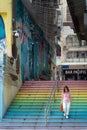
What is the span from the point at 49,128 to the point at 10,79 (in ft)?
15.5

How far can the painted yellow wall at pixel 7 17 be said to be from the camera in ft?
80.9

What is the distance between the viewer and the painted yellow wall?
80.9 ft

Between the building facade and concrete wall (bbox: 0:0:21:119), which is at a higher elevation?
concrete wall (bbox: 0:0:21:119)

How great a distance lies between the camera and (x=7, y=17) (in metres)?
24.9

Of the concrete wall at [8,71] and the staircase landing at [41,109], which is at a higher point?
the concrete wall at [8,71]

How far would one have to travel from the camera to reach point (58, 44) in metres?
50.7

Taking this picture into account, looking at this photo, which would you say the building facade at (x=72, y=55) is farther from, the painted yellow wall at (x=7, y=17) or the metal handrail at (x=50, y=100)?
the metal handrail at (x=50, y=100)

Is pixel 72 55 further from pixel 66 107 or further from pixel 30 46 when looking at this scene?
pixel 66 107

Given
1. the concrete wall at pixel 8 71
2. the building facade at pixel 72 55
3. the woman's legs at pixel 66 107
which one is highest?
the concrete wall at pixel 8 71

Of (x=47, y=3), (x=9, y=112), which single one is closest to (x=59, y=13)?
(x=47, y=3)

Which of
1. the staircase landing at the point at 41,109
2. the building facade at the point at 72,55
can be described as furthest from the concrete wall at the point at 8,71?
the building facade at the point at 72,55

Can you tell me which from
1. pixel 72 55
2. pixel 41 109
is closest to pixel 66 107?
pixel 41 109

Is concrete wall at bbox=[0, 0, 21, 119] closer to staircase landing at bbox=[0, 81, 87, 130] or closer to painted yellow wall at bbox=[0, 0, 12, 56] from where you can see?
painted yellow wall at bbox=[0, 0, 12, 56]

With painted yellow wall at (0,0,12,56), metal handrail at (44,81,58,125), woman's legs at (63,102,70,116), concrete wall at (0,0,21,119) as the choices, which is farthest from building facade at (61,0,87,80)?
woman's legs at (63,102,70,116)
